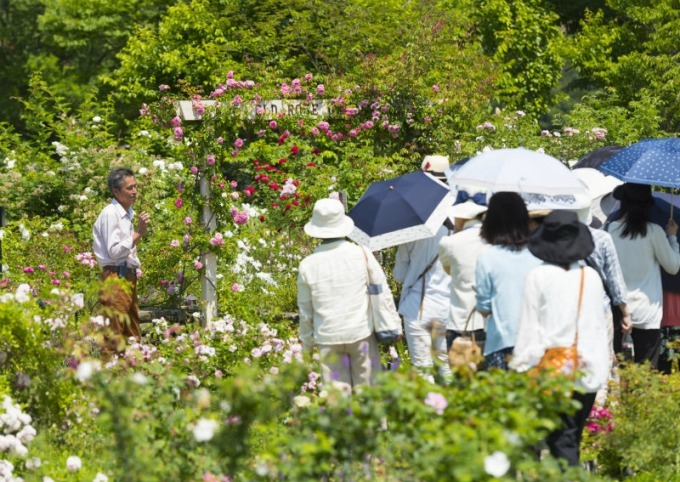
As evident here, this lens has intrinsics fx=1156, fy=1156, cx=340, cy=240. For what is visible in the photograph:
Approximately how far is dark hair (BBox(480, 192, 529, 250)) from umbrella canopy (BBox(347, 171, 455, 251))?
1531mm

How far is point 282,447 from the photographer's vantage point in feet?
14.3

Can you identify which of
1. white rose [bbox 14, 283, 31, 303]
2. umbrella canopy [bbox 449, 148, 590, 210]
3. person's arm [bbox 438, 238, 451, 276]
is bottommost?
white rose [bbox 14, 283, 31, 303]

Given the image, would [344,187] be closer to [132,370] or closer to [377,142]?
[377,142]

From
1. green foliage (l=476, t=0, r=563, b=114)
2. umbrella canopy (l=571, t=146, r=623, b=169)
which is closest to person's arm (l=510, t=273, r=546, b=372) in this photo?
umbrella canopy (l=571, t=146, r=623, b=169)

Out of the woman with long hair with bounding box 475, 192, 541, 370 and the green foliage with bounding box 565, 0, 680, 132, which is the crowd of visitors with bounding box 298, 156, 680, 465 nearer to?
the woman with long hair with bounding box 475, 192, 541, 370

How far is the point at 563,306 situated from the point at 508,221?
1.98 ft

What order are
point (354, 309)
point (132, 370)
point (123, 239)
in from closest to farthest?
1. point (354, 309)
2. point (132, 370)
3. point (123, 239)

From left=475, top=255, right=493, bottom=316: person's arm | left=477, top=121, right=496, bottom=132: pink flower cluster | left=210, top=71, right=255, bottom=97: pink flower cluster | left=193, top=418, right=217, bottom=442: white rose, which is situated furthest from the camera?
left=477, top=121, right=496, bottom=132: pink flower cluster

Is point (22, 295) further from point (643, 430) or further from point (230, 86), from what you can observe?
point (230, 86)

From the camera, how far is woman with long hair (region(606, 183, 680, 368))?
6879 millimetres

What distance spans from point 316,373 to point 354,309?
3.30 feet

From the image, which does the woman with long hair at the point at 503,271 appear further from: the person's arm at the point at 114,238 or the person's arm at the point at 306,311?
the person's arm at the point at 114,238

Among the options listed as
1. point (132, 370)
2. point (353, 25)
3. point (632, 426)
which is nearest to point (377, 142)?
point (353, 25)

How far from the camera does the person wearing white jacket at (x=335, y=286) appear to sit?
617 cm
